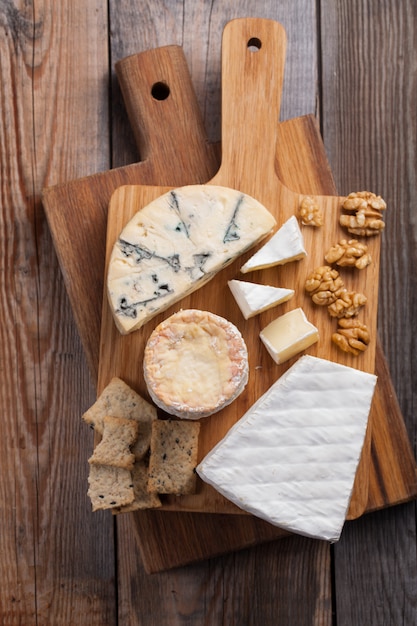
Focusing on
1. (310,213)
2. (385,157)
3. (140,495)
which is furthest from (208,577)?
(385,157)

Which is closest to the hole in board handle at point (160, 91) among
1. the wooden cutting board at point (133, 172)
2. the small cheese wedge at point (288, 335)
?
the wooden cutting board at point (133, 172)

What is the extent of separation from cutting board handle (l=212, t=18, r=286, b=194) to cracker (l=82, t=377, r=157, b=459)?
0.59 metres

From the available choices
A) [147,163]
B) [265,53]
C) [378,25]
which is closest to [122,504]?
[147,163]

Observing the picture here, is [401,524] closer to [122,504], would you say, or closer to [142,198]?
[122,504]

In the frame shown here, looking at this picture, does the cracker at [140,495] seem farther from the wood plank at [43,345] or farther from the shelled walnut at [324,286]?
the shelled walnut at [324,286]

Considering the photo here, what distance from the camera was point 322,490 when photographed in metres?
1.60

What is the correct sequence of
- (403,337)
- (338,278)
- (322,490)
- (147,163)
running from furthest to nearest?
1. (403,337)
2. (147,163)
3. (338,278)
4. (322,490)

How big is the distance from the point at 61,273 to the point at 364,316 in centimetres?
82

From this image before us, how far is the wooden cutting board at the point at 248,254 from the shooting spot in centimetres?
171

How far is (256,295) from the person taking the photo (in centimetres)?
169

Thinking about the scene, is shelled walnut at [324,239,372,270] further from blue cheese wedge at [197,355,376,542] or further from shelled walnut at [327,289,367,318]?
blue cheese wedge at [197,355,376,542]

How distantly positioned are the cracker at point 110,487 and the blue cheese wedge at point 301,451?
182 millimetres

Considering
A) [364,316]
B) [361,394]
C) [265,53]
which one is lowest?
[361,394]

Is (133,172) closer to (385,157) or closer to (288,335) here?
(288,335)
